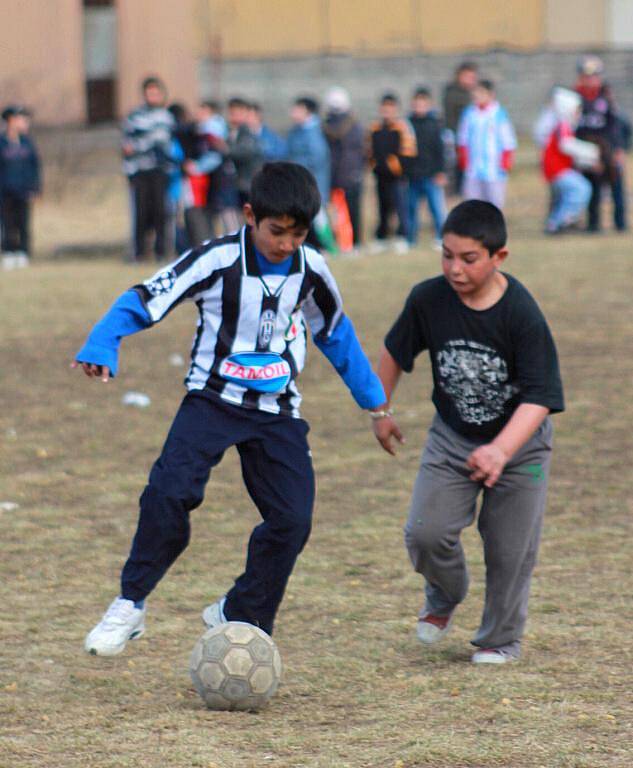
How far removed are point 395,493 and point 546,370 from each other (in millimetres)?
2883

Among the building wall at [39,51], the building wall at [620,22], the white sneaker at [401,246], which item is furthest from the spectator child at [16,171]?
the building wall at [620,22]

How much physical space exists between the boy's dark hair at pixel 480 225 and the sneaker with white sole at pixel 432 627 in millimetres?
1315

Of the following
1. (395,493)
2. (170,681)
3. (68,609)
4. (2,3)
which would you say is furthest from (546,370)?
(2,3)

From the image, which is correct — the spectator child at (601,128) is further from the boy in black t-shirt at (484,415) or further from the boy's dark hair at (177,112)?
the boy in black t-shirt at (484,415)

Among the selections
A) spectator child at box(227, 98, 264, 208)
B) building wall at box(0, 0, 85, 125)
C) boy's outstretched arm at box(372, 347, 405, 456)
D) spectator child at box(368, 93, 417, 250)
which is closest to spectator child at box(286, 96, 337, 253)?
spectator child at box(227, 98, 264, 208)

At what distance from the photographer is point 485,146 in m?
18.3

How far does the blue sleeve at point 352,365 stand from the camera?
5.22m

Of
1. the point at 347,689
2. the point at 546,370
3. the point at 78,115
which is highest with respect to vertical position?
the point at 78,115

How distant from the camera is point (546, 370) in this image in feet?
15.9

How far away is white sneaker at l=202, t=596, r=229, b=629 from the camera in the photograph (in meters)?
5.20

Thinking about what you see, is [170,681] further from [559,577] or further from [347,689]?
[559,577]

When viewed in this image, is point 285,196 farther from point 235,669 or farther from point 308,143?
point 308,143

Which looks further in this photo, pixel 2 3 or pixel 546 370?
pixel 2 3

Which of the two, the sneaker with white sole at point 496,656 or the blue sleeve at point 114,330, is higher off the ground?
the blue sleeve at point 114,330
